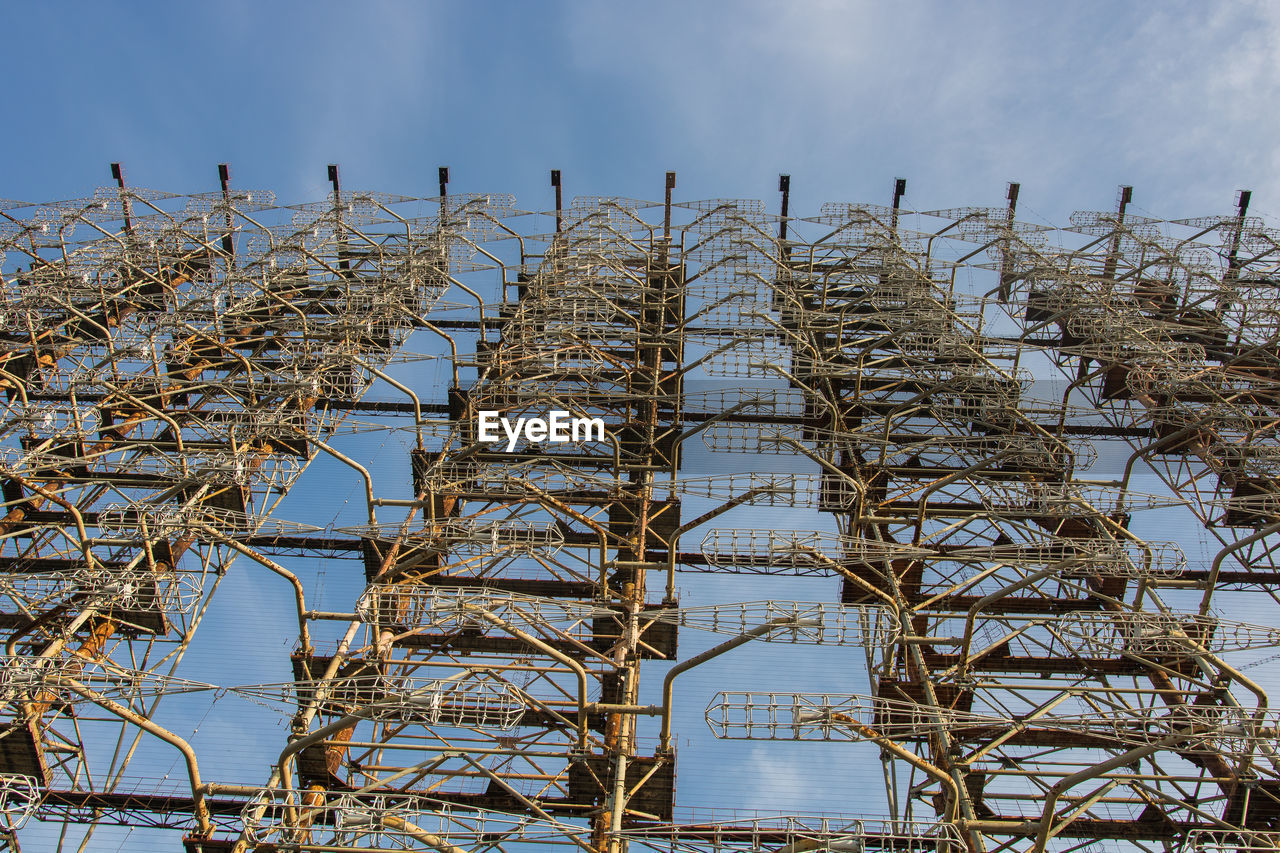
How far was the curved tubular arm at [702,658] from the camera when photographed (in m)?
18.7

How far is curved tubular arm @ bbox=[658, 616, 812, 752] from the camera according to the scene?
18688mm

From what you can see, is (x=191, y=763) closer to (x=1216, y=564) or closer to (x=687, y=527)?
(x=687, y=527)

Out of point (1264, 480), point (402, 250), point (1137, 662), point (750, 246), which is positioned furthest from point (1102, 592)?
point (402, 250)

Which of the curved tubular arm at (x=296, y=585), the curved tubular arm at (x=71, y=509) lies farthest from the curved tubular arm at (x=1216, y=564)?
the curved tubular arm at (x=71, y=509)

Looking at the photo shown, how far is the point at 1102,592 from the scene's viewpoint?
24.6m

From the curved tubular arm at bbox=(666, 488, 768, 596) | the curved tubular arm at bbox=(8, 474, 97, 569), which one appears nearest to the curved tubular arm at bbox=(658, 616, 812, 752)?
the curved tubular arm at bbox=(666, 488, 768, 596)

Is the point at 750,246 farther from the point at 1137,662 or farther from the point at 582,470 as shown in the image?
the point at 1137,662

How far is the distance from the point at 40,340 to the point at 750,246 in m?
22.5

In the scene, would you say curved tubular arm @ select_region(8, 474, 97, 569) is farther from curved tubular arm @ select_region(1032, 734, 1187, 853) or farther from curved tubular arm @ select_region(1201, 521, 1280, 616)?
curved tubular arm @ select_region(1201, 521, 1280, 616)

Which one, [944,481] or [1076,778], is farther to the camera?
[944,481]

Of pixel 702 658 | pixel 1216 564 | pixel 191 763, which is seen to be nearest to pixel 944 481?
pixel 1216 564

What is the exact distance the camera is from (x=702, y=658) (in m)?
18.7

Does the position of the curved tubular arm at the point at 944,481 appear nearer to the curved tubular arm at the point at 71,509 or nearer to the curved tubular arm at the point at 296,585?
the curved tubular arm at the point at 296,585

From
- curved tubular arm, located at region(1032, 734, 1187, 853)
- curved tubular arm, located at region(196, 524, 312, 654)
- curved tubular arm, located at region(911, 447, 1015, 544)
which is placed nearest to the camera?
curved tubular arm, located at region(1032, 734, 1187, 853)
